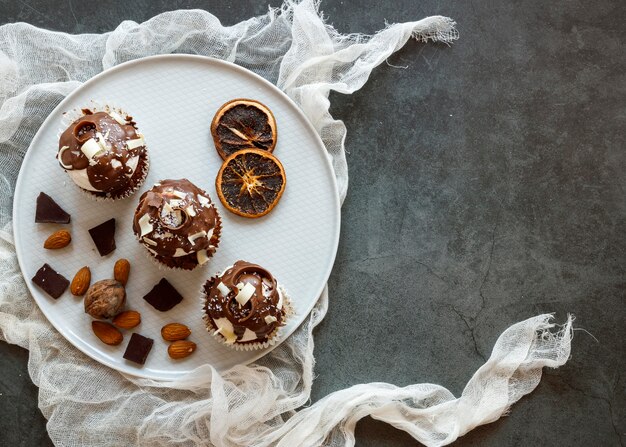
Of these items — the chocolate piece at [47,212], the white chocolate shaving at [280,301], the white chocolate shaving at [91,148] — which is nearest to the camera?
the white chocolate shaving at [91,148]

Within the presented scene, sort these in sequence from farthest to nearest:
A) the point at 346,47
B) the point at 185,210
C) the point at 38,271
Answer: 1. the point at 346,47
2. the point at 38,271
3. the point at 185,210

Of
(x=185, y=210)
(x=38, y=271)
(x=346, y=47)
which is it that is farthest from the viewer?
(x=346, y=47)

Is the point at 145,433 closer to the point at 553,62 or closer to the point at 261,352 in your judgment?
the point at 261,352

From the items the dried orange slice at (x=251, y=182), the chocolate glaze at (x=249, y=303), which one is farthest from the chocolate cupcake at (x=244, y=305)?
the dried orange slice at (x=251, y=182)

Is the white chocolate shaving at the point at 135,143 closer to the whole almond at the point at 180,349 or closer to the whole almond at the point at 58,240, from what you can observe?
the whole almond at the point at 58,240

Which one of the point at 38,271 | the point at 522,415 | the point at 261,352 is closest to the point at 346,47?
the point at 261,352

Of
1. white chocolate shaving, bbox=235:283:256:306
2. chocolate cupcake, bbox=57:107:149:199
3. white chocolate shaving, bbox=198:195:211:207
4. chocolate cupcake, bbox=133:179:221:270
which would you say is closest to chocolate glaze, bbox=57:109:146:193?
chocolate cupcake, bbox=57:107:149:199

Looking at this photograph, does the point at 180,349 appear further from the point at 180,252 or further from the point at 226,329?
the point at 180,252
